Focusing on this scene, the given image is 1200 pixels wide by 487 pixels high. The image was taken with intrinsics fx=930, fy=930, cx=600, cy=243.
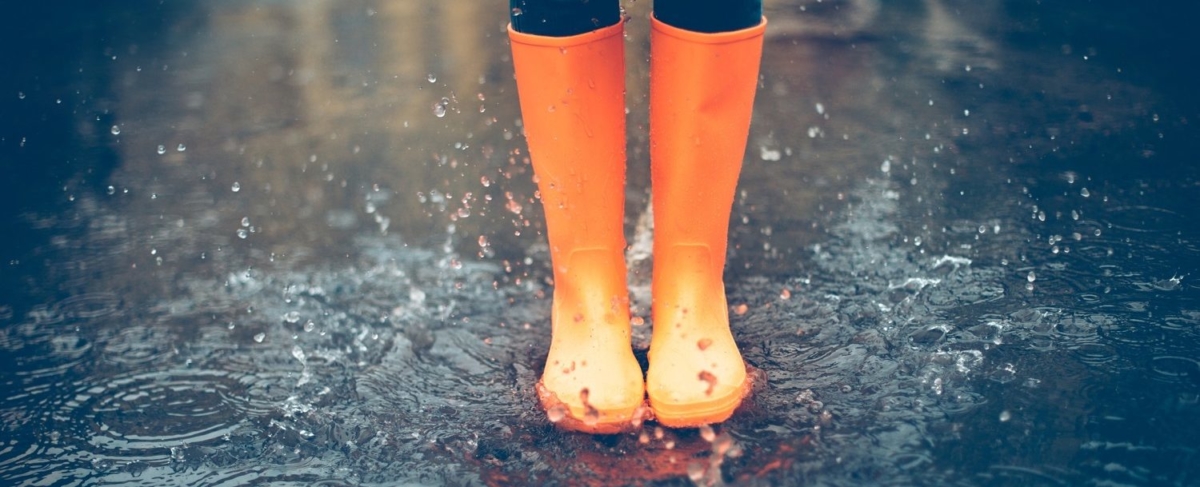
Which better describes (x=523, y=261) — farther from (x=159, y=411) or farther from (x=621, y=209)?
(x=159, y=411)

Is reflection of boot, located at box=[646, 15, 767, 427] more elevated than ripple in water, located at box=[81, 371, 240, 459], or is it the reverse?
reflection of boot, located at box=[646, 15, 767, 427]

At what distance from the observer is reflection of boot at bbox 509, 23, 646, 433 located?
102 centimetres

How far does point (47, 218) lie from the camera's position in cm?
174

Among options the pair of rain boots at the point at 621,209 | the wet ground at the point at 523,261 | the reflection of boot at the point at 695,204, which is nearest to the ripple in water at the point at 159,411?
the wet ground at the point at 523,261

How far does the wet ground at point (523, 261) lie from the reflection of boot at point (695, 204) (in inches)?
2.1

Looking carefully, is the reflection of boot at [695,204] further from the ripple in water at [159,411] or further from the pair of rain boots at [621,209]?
the ripple in water at [159,411]

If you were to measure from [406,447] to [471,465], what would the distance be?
87mm

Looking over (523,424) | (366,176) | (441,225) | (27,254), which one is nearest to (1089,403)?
(523,424)

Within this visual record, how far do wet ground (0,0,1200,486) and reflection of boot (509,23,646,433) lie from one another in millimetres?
50

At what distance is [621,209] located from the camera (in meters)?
1.12

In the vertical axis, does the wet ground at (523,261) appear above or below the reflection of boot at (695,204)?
below

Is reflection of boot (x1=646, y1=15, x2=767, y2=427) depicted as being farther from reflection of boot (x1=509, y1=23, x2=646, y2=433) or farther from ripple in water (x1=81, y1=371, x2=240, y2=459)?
ripple in water (x1=81, y1=371, x2=240, y2=459)

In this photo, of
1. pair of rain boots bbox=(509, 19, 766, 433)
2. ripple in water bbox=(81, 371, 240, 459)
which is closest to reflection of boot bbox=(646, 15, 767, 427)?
pair of rain boots bbox=(509, 19, 766, 433)

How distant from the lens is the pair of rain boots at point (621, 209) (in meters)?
1.01
